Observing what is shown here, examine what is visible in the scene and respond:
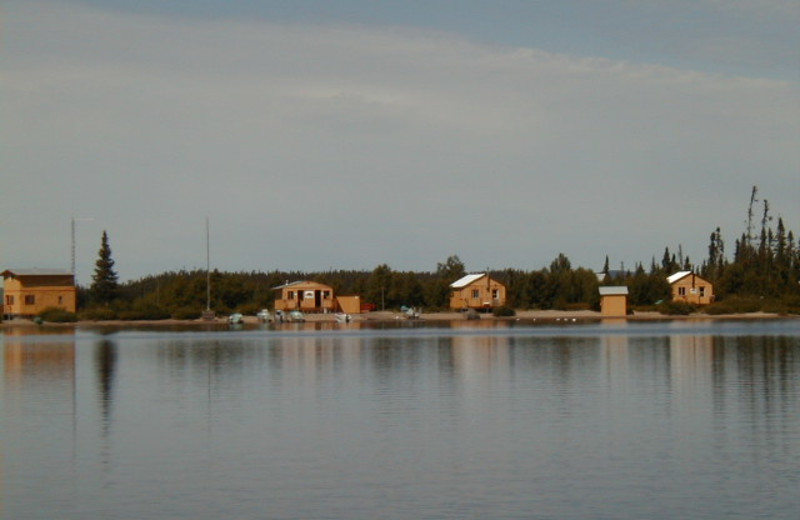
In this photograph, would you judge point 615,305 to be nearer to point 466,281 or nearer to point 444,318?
point 466,281

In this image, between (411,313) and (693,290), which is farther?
(693,290)

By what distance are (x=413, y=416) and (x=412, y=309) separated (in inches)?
3344

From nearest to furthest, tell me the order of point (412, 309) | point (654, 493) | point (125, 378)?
1. point (654, 493)
2. point (125, 378)
3. point (412, 309)

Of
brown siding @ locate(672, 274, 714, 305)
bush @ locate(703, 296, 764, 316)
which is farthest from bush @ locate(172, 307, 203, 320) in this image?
bush @ locate(703, 296, 764, 316)

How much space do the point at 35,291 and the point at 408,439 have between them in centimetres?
8501

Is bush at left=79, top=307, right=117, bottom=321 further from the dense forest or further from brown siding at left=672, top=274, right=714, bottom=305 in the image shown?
brown siding at left=672, top=274, right=714, bottom=305

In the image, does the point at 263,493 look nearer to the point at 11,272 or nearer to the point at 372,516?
the point at 372,516

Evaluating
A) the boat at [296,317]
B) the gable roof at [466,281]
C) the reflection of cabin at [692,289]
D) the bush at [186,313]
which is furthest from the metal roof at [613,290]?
the bush at [186,313]

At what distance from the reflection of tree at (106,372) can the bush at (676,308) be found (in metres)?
59.3

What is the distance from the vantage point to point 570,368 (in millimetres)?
39656

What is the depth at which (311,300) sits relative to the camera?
115 meters

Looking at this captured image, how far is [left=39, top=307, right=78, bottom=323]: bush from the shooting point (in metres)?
102

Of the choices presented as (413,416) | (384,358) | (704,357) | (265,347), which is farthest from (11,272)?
(413,416)

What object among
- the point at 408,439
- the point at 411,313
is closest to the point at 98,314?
the point at 411,313
